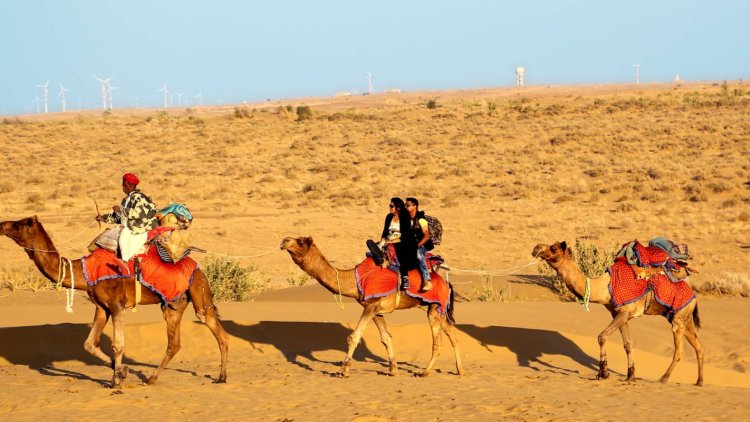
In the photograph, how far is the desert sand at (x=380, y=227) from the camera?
35.2ft

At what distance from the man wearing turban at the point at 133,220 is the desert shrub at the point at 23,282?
9931mm

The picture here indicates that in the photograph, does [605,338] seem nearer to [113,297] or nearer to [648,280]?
[648,280]

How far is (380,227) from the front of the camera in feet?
106

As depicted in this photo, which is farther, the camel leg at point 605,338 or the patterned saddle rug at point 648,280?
the patterned saddle rug at point 648,280

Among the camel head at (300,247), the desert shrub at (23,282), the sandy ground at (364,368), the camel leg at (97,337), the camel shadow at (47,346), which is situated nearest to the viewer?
the sandy ground at (364,368)

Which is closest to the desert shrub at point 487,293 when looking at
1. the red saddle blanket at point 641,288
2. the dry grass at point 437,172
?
the dry grass at point 437,172

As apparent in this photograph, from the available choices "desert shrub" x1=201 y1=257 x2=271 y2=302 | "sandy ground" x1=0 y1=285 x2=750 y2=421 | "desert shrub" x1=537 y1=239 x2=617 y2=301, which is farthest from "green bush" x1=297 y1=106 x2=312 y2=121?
"sandy ground" x1=0 y1=285 x2=750 y2=421

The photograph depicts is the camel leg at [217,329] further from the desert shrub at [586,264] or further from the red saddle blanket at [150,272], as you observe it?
the desert shrub at [586,264]

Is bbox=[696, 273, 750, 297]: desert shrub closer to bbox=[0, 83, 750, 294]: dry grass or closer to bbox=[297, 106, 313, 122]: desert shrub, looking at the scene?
bbox=[0, 83, 750, 294]: dry grass

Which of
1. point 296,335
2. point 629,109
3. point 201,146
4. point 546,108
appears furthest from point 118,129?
point 296,335

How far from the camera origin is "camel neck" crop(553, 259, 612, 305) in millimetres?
12117

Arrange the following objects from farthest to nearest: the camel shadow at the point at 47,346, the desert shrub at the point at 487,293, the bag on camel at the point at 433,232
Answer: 1. the desert shrub at the point at 487,293
2. the camel shadow at the point at 47,346
3. the bag on camel at the point at 433,232

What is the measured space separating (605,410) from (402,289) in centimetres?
305

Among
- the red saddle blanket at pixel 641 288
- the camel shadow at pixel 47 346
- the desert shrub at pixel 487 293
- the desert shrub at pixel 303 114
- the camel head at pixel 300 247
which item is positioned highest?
the desert shrub at pixel 303 114
